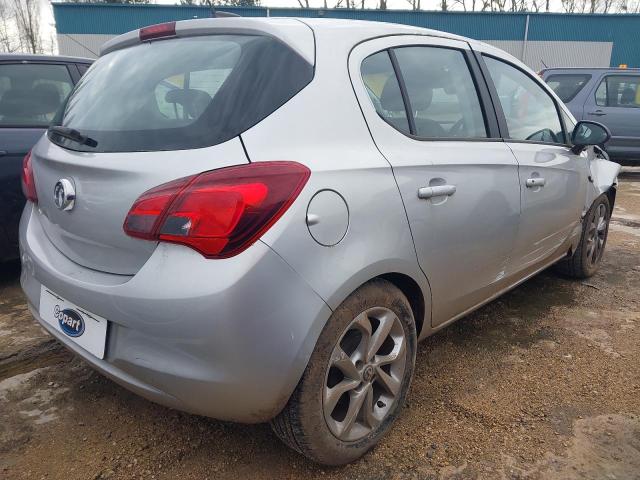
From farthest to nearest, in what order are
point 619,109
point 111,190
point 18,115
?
point 619,109, point 18,115, point 111,190

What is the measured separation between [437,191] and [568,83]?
316 inches

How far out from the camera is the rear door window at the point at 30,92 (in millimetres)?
3484

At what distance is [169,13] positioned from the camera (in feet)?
79.1

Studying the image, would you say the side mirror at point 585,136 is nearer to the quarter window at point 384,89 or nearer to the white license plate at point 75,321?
the quarter window at point 384,89

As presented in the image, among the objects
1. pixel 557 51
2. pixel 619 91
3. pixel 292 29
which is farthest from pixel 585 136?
pixel 557 51

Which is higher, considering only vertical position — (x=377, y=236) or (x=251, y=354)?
(x=377, y=236)

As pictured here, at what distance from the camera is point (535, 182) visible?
9.01 feet

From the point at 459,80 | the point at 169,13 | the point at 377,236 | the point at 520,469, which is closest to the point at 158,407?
the point at 377,236

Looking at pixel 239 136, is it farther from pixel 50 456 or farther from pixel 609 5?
pixel 609 5

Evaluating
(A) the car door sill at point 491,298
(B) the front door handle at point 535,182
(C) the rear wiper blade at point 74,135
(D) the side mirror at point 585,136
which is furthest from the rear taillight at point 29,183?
(D) the side mirror at point 585,136

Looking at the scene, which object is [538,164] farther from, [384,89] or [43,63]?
[43,63]

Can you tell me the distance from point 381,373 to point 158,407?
3.30 feet

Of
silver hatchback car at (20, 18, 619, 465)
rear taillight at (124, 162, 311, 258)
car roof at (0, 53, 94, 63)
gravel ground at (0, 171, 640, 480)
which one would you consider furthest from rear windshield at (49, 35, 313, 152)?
car roof at (0, 53, 94, 63)

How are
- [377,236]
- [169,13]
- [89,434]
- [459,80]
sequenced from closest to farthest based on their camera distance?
[377,236]
[89,434]
[459,80]
[169,13]
